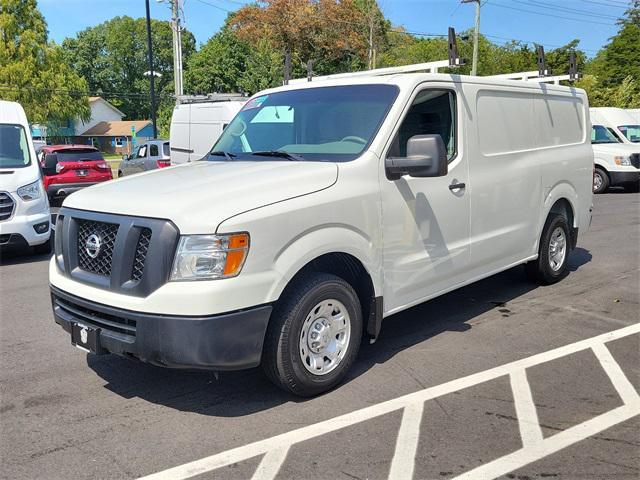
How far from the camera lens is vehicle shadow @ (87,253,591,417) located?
13.5 feet

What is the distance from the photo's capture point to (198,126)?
1434 cm

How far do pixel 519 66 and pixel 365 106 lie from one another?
4461 centimetres

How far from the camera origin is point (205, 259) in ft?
11.5

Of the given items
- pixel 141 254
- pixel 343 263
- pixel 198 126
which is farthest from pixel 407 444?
pixel 198 126

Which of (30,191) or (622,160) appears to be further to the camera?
(622,160)

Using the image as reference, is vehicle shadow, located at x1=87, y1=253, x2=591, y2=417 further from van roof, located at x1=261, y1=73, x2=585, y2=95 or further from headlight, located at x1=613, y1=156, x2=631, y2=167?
headlight, located at x1=613, y1=156, x2=631, y2=167

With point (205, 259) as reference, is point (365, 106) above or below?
above

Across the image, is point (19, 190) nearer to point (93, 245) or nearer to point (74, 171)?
point (93, 245)

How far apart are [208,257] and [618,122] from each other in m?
18.4

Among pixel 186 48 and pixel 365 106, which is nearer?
pixel 365 106

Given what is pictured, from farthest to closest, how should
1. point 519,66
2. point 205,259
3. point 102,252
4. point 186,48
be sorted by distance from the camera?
point 186,48, point 519,66, point 102,252, point 205,259

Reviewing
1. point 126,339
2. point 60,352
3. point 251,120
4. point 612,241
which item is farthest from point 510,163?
point 612,241

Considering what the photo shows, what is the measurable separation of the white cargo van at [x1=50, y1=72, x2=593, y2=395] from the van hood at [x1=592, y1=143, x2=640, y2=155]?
12728 millimetres

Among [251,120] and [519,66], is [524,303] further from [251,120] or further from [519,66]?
[519,66]
